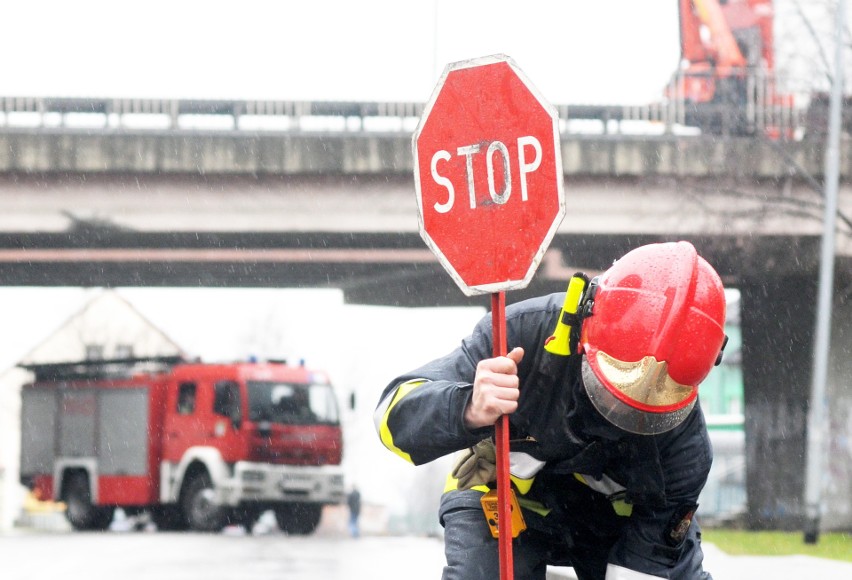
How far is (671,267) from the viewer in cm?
367

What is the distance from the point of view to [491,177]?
156 inches

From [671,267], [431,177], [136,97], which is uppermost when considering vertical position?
[136,97]

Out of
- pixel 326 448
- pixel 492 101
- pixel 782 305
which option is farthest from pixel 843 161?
pixel 492 101

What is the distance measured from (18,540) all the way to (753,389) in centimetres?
1415

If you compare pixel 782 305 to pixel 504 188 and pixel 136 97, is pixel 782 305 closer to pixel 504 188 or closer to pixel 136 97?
pixel 136 97

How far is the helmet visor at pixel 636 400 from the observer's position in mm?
3545

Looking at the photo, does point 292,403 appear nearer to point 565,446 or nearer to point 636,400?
point 565,446

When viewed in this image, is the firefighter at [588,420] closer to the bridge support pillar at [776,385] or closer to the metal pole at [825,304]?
the metal pole at [825,304]

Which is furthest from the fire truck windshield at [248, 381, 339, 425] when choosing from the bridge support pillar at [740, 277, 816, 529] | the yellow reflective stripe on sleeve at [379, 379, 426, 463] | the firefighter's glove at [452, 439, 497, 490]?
the yellow reflective stripe on sleeve at [379, 379, 426, 463]

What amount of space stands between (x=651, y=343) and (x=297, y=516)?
20463 millimetres

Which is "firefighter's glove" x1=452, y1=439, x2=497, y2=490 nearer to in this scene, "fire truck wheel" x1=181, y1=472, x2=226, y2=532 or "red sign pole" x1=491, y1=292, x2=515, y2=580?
"red sign pole" x1=491, y1=292, x2=515, y2=580

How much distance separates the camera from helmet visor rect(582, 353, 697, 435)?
140 inches

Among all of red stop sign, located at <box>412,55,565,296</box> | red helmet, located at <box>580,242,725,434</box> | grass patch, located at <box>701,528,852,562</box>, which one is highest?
red stop sign, located at <box>412,55,565,296</box>

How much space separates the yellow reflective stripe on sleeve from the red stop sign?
34 cm
